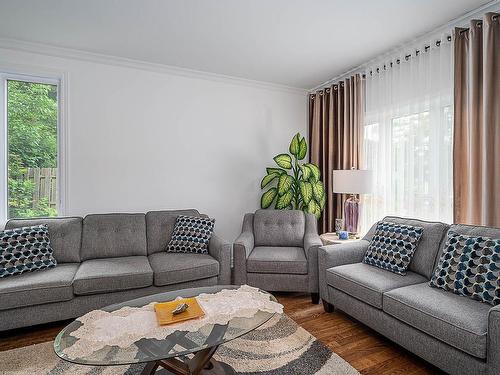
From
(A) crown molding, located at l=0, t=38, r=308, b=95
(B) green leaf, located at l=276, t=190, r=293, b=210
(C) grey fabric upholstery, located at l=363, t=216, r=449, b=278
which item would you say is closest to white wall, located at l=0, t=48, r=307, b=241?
(A) crown molding, located at l=0, t=38, r=308, b=95

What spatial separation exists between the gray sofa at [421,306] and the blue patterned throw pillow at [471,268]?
2.3 inches

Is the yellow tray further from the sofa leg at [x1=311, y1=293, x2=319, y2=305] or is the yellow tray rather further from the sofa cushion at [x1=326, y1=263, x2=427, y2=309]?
the sofa leg at [x1=311, y1=293, x2=319, y2=305]

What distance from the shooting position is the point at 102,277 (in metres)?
2.49

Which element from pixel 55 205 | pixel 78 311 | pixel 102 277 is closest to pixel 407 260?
pixel 102 277

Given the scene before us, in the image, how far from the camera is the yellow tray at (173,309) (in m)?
1.63

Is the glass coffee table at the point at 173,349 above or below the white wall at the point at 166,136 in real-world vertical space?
below

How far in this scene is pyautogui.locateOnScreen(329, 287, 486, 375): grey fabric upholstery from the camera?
1631 millimetres

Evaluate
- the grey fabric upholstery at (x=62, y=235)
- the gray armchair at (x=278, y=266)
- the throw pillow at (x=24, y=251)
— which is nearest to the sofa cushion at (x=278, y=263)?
the gray armchair at (x=278, y=266)

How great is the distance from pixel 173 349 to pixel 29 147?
3024 mm

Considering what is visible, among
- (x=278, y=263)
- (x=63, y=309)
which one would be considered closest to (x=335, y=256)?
(x=278, y=263)

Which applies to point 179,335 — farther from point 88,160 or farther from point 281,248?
point 88,160

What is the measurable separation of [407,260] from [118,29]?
3.30m

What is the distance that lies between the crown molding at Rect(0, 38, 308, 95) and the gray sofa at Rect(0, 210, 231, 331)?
69.3 inches

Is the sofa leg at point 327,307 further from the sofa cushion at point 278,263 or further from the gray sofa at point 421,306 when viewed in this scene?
the sofa cushion at point 278,263
